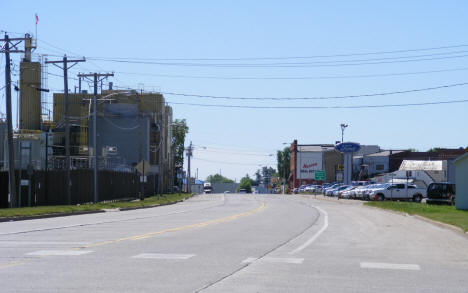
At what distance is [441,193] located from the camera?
4922cm

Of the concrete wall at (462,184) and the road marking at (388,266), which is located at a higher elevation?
the concrete wall at (462,184)

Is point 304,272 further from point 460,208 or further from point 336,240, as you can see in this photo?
point 460,208

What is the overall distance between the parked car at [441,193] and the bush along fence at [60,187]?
24732mm

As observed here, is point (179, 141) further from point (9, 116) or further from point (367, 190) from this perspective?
point (9, 116)

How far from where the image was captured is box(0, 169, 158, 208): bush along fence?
41.6 m

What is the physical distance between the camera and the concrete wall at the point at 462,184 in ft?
133

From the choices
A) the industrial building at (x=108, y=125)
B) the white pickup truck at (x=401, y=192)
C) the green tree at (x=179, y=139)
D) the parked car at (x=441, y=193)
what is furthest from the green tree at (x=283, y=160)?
the parked car at (x=441, y=193)

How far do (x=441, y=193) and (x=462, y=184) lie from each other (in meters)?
8.32

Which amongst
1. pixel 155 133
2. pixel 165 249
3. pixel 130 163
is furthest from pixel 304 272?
pixel 155 133

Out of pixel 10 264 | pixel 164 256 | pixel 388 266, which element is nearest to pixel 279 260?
pixel 388 266

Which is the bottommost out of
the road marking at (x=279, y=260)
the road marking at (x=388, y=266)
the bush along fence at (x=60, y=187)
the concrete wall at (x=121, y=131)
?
the road marking at (x=388, y=266)

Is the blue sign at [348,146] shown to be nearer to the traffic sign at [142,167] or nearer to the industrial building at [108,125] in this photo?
the industrial building at [108,125]

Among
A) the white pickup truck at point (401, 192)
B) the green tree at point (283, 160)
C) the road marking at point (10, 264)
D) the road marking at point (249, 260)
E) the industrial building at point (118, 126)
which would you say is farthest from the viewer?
the green tree at point (283, 160)

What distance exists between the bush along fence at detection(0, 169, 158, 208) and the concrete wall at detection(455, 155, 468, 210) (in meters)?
25.1
